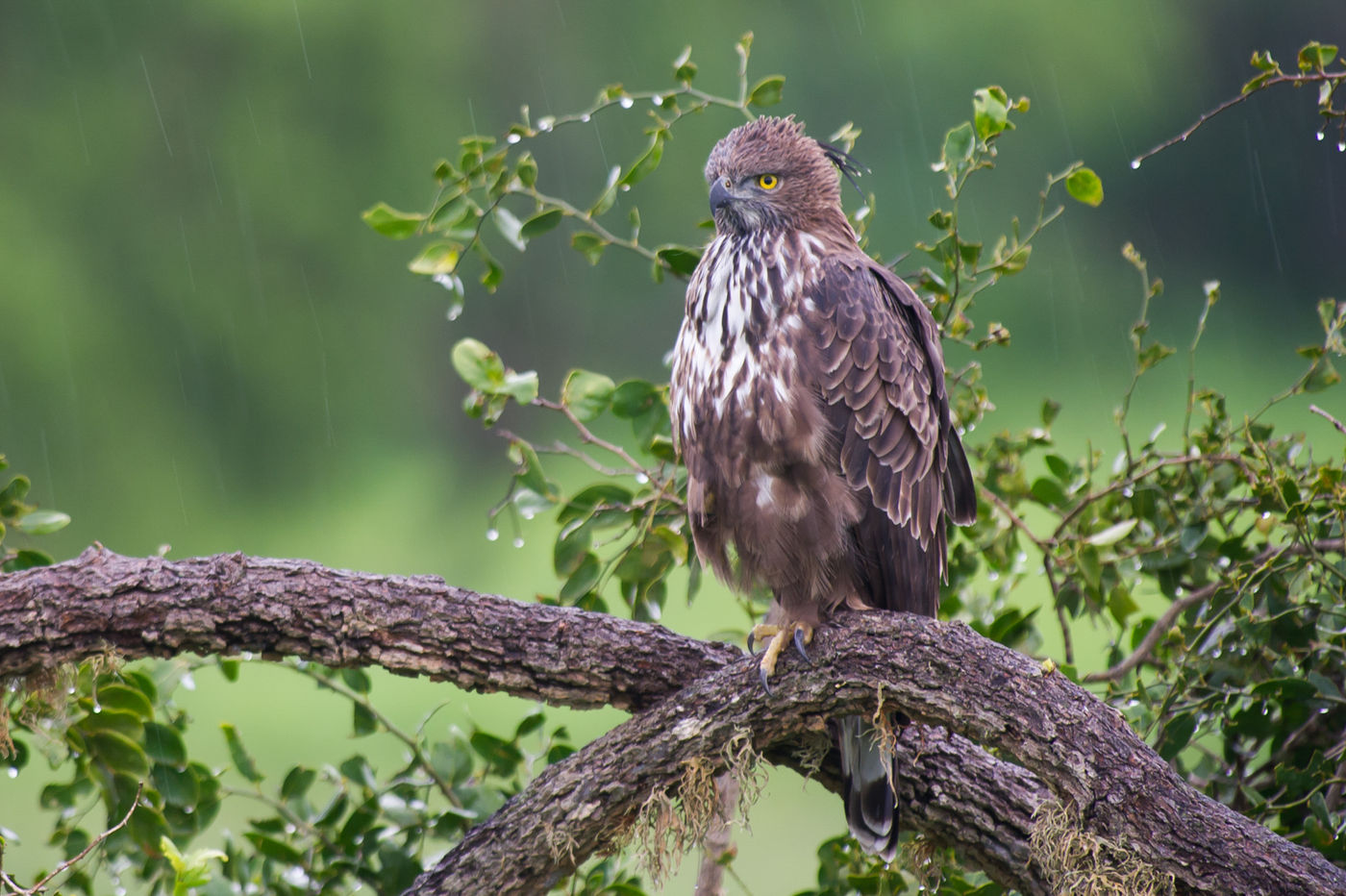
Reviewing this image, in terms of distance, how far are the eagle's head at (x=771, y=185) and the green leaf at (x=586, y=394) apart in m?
0.34

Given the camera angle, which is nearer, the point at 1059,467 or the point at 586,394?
the point at 586,394

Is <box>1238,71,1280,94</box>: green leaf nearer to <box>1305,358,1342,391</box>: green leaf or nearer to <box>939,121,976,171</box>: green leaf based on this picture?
<box>939,121,976,171</box>: green leaf

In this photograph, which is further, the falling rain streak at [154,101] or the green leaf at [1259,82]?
the falling rain streak at [154,101]

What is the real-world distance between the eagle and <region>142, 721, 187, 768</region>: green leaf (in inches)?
36.4

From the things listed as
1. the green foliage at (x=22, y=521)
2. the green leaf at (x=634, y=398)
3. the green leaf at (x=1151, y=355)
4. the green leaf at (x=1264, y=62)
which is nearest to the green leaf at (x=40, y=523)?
the green foliage at (x=22, y=521)

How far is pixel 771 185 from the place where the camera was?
2.01 meters

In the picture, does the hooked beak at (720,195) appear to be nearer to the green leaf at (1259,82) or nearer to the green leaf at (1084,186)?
the green leaf at (1084,186)

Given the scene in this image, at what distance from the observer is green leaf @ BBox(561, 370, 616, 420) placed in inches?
82.8

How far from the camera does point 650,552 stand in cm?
212

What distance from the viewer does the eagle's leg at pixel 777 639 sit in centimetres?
167

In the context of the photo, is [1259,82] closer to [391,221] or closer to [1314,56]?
[1314,56]

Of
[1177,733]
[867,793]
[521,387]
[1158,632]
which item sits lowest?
[867,793]

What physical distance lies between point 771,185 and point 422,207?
5928 mm

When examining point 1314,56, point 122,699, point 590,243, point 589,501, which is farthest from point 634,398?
point 1314,56
